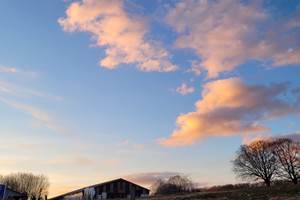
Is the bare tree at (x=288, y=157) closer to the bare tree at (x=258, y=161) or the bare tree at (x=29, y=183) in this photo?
the bare tree at (x=258, y=161)

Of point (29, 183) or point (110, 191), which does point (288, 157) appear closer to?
point (110, 191)

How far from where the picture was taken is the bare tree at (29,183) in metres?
126

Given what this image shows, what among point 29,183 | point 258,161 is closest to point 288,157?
point 258,161

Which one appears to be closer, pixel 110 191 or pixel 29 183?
pixel 110 191

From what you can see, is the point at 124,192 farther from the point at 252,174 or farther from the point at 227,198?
the point at 227,198

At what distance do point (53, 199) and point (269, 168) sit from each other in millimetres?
45234

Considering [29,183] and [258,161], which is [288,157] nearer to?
[258,161]

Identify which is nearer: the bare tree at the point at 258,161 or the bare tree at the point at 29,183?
the bare tree at the point at 258,161

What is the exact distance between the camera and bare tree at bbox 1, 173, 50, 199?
126 meters

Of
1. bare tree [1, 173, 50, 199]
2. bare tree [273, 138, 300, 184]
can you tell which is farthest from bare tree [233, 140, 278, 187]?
bare tree [1, 173, 50, 199]

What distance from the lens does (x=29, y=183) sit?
130875 millimetres

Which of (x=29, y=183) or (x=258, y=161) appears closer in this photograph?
(x=258, y=161)

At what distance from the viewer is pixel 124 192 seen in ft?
254

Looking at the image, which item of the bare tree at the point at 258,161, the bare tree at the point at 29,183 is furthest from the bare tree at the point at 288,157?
the bare tree at the point at 29,183
